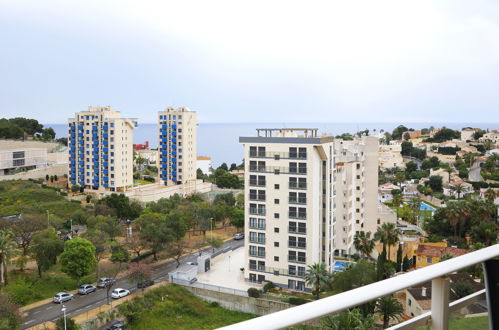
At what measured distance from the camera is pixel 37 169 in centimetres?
3391

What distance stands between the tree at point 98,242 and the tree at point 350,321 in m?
16.2

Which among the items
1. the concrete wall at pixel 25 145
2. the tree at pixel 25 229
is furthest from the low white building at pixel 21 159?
the tree at pixel 25 229

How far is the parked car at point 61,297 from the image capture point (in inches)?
550

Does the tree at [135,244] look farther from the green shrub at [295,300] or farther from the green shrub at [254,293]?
the green shrub at [295,300]

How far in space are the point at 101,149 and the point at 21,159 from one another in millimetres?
9572

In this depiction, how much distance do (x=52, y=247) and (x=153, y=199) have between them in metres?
13.4

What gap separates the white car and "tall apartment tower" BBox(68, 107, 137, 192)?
15.6 m

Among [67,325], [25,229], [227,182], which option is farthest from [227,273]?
[227,182]

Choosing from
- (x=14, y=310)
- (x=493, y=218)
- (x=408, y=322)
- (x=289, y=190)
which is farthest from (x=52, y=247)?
(x=493, y=218)

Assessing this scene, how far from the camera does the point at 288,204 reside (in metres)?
15.5

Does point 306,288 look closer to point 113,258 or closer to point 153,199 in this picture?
point 113,258

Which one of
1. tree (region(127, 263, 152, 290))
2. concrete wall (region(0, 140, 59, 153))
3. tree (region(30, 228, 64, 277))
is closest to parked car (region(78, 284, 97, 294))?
tree (region(127, 263, 152, 290))

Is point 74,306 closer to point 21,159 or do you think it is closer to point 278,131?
point 278,131

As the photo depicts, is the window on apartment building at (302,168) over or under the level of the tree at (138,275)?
over
